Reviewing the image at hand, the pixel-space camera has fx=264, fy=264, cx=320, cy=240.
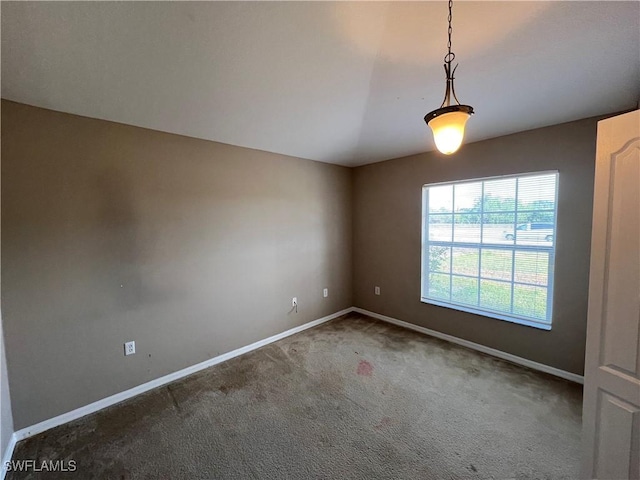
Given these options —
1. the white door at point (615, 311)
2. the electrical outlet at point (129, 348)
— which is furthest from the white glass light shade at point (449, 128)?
the electrical outlet at point (129, 348)

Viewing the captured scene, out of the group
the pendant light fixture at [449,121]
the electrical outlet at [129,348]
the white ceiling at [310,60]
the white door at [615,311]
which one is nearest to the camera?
the white door at [615,311]

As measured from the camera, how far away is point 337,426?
195 cm

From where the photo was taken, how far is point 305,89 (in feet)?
7.22

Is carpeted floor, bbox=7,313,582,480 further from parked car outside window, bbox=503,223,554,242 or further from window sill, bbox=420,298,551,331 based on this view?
parked car outside window, bbox=503,223,554,242

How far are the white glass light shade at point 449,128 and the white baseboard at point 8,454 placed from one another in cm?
315

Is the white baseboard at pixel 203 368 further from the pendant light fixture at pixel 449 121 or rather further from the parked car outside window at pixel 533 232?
the pendant light fixture at pixel 449 121

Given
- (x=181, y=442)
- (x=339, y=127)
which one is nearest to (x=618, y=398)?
(x=181, y=442)

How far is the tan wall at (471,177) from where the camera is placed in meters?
2.42

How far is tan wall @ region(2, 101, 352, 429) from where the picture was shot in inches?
74.9

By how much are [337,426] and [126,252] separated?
224cm

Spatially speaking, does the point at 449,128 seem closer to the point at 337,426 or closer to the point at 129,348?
the point at 337,426

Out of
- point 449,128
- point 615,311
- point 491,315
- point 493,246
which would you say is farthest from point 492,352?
point 449,128
